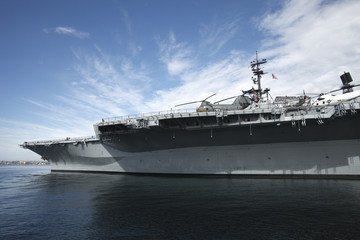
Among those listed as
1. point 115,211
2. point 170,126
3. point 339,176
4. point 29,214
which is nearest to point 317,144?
point 339,176

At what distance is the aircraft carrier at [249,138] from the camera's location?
13.6m

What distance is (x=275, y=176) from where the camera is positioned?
604 inches

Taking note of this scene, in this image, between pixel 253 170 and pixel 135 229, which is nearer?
pixel 135 229

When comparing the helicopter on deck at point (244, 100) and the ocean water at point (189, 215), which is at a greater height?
the helicopter on deck at point (244, 100)

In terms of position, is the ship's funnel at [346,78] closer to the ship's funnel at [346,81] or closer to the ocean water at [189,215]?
the ship's funnel at [346,81]

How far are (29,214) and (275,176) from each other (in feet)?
48.0

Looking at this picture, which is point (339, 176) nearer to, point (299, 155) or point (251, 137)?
point (299, 155)

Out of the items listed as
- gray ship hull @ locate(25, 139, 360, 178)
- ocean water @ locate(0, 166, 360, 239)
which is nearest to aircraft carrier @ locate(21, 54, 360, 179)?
gray ship hull @ locate(25, 139, 360, 178)

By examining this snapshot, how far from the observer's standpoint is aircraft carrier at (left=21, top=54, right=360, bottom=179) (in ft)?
44.7

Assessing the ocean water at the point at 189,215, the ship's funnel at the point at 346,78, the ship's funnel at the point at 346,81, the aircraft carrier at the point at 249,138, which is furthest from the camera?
the ship's funnel at the point at 346,78

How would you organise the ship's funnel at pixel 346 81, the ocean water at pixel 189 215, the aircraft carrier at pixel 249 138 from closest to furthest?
the ocean water at pixel 189 215
the aircraft carrier at pixel 249 138
the ship's funnel at pixel 346 81

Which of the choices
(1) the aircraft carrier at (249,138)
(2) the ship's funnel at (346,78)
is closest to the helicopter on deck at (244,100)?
(1) the aircraft carrier at (249,138)

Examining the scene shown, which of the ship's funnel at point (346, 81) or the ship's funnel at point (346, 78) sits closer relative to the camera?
the ship's funnel at point (346, 81)

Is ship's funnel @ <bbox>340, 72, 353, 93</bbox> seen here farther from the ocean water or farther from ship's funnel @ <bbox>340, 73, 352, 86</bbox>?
the ocean water
